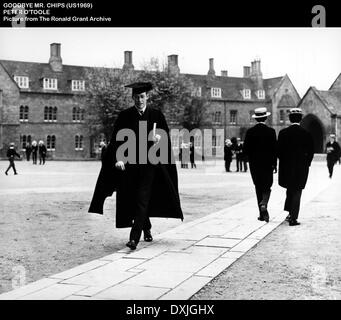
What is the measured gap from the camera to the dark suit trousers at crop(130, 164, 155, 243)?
6719 mm

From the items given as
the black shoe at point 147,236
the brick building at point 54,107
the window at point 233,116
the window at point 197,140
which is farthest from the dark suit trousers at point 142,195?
the window at point 233,116

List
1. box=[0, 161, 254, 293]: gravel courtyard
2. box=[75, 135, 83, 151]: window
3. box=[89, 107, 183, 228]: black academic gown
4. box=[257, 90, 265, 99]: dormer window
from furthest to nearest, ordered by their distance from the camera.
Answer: box=[257, 90, 265, 99]: dormer window → box=[75, 135, 83, 151]: window → box=[89, 107, 183, 228]: black academic gown → box=[0, 161, 254, 293]: gravel courtyard

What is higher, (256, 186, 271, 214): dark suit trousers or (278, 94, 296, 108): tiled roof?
(278, 94, 296, 108): tiled roof

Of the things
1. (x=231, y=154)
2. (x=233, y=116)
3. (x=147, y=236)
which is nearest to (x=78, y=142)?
(x=233, y=116)

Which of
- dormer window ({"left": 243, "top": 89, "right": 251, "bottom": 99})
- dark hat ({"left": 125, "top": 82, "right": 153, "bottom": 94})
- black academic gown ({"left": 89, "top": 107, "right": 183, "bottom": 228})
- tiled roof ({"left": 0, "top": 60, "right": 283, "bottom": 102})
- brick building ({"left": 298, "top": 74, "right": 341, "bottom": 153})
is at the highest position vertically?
tiled roof ({"left": 0, "top": 60, "right": 283, "bottom": 102})

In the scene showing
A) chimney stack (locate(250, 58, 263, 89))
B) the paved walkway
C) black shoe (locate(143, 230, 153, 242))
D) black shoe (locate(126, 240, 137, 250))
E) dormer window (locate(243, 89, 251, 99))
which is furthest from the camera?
chimney stack (locate(250, 58, 263, 89))

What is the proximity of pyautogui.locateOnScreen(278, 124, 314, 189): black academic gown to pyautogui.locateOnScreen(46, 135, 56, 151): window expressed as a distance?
159 feet

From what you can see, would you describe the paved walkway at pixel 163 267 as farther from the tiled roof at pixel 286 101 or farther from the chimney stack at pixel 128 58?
the tiled roof at pixel 286 101

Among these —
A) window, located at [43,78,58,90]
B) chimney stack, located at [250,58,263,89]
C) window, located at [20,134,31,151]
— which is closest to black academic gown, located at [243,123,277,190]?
window, located at [20,134,31,151]

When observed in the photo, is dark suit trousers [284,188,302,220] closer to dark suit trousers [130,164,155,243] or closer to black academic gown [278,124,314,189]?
black academic gown [278,124,314,189]

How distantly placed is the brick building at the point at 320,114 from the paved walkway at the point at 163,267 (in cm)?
3365

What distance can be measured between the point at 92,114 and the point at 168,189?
44.1 m

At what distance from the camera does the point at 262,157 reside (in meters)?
9.68

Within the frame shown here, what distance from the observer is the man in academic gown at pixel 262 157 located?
9617mm
